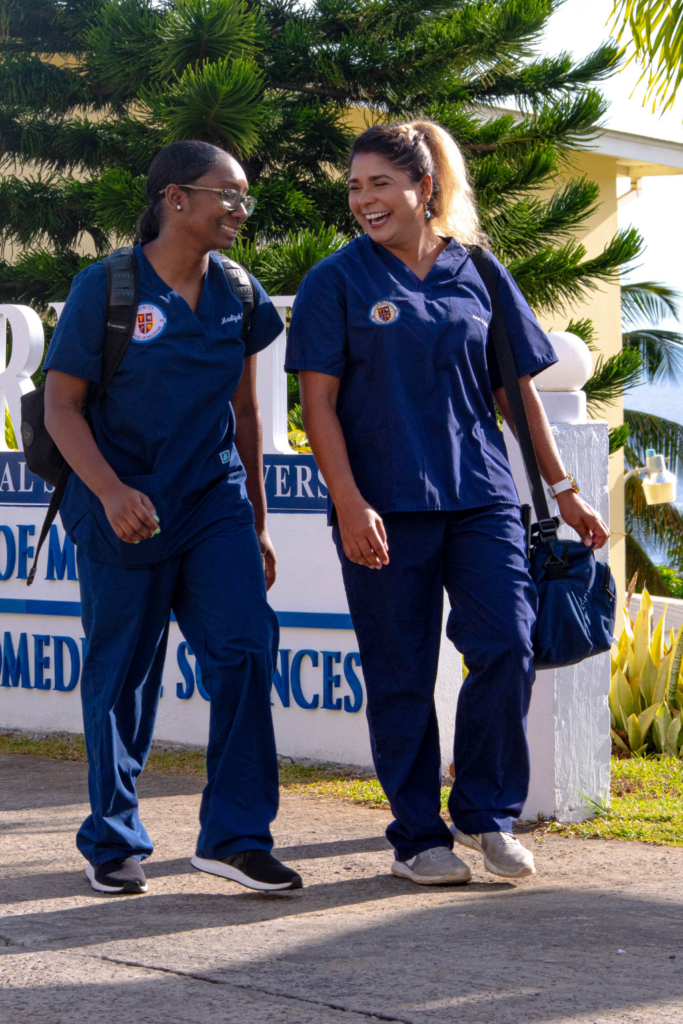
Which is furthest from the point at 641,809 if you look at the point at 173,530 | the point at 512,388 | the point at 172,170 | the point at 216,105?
the point at 216,105

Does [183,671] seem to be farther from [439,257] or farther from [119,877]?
[439,257]

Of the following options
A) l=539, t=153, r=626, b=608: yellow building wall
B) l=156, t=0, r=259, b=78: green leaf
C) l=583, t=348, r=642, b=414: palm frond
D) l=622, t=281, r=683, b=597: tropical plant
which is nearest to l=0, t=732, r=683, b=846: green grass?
l=156, t=0, r=259, b=78: green leaf

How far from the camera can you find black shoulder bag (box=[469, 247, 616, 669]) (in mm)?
3250

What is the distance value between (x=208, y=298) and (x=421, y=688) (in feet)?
3.43

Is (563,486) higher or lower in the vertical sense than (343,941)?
higher

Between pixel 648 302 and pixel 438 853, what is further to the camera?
pixel 648 302

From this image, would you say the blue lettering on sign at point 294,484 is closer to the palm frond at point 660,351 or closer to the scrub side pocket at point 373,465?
the scrub side pocket at point 373,465

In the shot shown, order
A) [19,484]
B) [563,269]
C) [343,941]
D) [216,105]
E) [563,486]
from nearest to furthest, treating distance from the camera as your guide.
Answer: [343,941], [563,486], [19,484], [216,105], [563,269]

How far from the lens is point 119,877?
3121 mm

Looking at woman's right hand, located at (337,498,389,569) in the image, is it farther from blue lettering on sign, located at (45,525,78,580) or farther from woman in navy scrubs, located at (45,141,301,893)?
blue lettering on sign, located at (45,525,78,580)

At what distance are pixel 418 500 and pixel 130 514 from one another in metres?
0.66

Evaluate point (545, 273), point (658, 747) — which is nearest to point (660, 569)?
point (545, 273)

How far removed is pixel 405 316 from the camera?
3.17m

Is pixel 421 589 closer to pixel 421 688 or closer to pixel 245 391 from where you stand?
pixel 421 688
